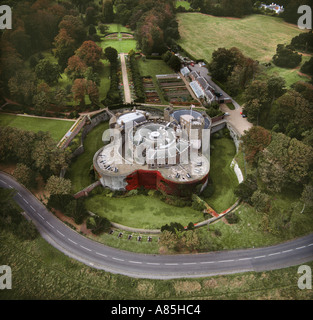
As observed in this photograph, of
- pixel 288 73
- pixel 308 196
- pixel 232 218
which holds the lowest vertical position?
pixel 232 218

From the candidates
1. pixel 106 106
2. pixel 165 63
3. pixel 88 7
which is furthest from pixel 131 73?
pixel 88 7

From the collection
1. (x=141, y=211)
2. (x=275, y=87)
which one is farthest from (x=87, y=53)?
(x=141, y=211)

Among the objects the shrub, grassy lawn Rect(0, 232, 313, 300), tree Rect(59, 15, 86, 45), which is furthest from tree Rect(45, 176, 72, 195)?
tree Rect(59, 15, 86, 45)

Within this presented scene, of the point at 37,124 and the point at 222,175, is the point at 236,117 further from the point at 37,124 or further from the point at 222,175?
the point at 37,124

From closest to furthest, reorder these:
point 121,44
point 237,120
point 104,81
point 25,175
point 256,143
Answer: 1. point 25,175
2. point 256,143
3. point 237,120
4. point 104,81
5. point 121,44

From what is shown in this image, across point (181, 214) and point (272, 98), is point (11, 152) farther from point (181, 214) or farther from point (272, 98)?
point (272, 98)

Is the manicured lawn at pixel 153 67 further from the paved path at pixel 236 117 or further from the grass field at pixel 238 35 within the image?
the paved path at pixel 236 117

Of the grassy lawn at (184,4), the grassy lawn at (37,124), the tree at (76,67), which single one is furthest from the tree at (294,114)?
the grassy lawn at (184,4)

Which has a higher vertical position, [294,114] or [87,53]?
[87,53]

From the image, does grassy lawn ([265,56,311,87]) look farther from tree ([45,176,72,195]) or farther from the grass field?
tree ([45,176,72,195])
